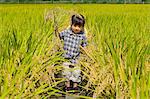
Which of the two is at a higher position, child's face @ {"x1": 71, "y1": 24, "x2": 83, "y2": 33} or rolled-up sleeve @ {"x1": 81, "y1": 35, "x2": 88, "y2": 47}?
child's face @ {"x1": 71, "y1": 24, "x2": 83, "y2": 33}

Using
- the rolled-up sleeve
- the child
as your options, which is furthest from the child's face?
the rolled-up sleeve

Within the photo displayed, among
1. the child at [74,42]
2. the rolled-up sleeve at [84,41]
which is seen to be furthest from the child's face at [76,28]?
the rolled-up sleeve at [84,41]

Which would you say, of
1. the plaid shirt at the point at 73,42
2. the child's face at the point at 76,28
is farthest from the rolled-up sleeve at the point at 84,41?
the child's face at the point at 76,28

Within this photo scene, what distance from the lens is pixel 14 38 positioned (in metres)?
5.12

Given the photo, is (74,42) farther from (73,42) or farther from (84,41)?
(84,41)

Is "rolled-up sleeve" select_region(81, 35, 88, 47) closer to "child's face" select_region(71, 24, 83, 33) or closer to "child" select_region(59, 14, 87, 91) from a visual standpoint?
"child" select_region(59, 14, 87, 91)

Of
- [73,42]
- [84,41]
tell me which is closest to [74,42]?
[73,42]

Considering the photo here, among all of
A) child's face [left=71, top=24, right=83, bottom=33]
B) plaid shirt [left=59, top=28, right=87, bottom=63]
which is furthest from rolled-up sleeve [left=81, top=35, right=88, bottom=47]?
child's face [left=71, top=24, right=83, bottom=33]

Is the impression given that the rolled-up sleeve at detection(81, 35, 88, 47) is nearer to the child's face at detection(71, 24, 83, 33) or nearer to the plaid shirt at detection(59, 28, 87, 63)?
the plaid shirt at detection(59, 28, 87, 63)

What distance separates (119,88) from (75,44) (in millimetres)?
2105

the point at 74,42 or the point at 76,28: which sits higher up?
the point at 76,28

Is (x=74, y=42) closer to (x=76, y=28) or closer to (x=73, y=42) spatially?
(x=73, y=42)

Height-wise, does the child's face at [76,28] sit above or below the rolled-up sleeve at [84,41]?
above

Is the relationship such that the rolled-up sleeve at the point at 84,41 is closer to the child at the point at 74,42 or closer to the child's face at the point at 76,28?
the child at the point at 74,42
